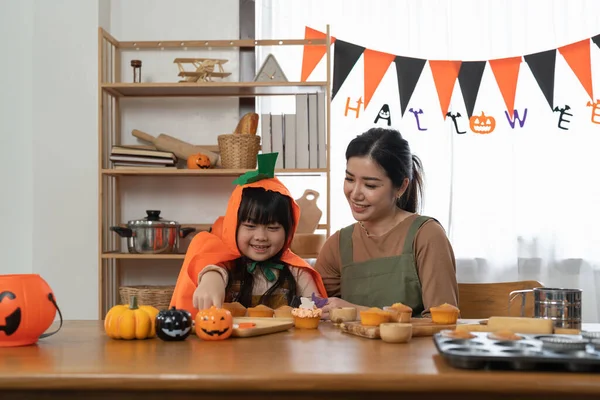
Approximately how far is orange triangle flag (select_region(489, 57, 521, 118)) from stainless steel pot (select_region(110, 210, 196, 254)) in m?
1.77

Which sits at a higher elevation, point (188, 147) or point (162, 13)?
point (162, 13)

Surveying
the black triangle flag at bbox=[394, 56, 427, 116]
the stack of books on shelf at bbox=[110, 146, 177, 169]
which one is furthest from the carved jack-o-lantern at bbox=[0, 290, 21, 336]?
the black triangle flag at bbox=[394, 56, 427, 116]

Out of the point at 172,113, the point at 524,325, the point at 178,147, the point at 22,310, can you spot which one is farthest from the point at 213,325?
the point at 172,113

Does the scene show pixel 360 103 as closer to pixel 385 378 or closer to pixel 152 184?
pixel 152 184

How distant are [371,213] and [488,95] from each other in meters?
1.89

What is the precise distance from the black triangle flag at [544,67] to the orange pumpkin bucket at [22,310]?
3042 mm

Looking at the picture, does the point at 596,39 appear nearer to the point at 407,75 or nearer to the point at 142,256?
the point at 407,75

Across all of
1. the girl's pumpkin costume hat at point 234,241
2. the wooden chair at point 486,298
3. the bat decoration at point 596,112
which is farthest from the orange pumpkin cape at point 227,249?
the bat decoration at point 596,112

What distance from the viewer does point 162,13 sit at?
3676 millimetres

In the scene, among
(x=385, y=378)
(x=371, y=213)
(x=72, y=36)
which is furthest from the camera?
(x=72, y=36)

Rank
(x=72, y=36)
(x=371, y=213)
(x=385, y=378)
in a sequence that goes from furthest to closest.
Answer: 1. (x=72, y=36)
2. (x=371, y=213)
3. (x=385, y=378)

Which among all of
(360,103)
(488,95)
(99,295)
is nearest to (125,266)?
(99,295)

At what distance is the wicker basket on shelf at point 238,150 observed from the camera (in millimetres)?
3248

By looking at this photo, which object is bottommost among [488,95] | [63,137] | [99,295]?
[99,295]
